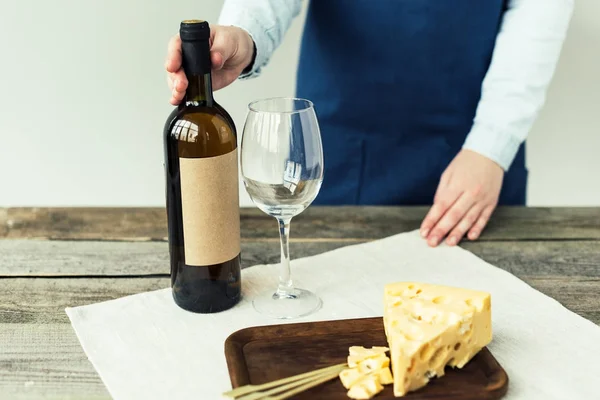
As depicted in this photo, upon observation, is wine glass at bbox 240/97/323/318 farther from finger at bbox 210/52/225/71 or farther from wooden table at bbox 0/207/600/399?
wooden table at bbox 0/207/600/399

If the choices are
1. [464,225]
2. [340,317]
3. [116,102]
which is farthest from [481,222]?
[116,102]

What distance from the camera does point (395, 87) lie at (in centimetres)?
149

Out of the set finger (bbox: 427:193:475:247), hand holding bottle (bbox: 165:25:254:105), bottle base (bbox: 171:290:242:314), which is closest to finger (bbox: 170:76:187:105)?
hand holding bottle (bbox: 165:25:254:105)

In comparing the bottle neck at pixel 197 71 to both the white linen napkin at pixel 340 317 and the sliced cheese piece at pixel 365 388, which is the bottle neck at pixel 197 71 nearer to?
the white linen napkin at pixel 340 317

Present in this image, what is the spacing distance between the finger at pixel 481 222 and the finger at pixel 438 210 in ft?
0.18

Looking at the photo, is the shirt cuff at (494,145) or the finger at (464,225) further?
the shirt cuff at (494,145)

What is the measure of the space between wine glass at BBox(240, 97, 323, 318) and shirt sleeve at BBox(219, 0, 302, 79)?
296mm

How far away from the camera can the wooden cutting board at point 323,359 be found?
2.48 ft

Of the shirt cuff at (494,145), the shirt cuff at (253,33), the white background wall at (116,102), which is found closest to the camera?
the shirt cuff at (253,33)

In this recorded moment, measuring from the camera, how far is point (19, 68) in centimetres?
210

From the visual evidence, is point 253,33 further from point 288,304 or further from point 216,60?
point 288,304

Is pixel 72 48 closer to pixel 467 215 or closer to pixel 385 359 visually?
pixel 467 215

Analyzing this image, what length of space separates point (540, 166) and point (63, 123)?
55.5 inches

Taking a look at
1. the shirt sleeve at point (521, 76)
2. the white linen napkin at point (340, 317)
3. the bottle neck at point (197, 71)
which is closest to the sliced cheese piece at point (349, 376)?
the white linen napkin at point (340, 317)
